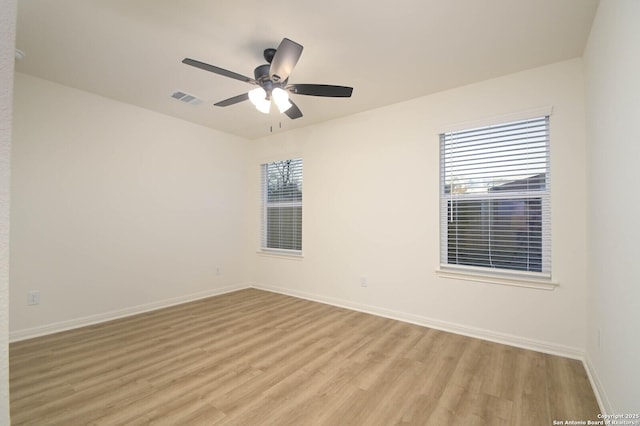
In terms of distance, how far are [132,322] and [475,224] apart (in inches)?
162

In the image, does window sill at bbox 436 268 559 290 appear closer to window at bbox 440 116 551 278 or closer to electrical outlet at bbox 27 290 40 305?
window at bbox 440 116 551 278

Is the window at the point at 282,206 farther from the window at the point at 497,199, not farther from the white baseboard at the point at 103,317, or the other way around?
the window at the point at 497,199

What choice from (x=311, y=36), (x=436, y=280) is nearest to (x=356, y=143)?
(x=311, y=36)

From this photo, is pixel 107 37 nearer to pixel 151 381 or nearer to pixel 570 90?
pixel 151 381

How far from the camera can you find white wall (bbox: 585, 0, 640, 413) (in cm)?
138

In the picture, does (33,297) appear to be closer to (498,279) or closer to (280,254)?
(280,254)

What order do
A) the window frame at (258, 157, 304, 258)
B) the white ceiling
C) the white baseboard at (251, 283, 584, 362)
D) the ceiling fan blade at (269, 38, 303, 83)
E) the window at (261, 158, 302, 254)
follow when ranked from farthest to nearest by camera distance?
the window frame at (258, 157, 304, 258), the window at (261, 158, 302, 254), the white baseboard at (251, 283, 584, 362), the white ceiling, the ceiling fan blade at (269, 38, 303, 83)

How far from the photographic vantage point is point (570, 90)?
260cm

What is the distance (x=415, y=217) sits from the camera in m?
3.42

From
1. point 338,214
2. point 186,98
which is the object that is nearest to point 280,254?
point 338,214

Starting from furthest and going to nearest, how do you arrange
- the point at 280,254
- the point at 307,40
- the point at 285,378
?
the point at 280,254 < the point at 307,40 < the point at 285,378

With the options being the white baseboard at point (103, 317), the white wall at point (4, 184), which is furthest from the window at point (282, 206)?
the white wall at point (4, 184)

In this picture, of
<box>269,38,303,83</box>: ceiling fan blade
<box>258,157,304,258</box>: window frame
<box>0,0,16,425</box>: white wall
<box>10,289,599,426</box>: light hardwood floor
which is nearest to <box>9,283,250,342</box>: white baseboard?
<box>10,289,599,426</box>: light hardwood floor

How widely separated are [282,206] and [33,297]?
325cm
